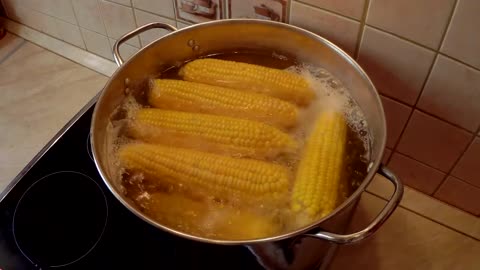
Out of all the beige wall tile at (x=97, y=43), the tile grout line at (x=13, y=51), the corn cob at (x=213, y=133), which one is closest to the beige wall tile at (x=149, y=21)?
the beige wall tile at (x=97, y=43)

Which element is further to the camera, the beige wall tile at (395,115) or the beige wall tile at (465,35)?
the beige wall tile at (395,115)

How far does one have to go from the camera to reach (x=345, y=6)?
568 millimetres

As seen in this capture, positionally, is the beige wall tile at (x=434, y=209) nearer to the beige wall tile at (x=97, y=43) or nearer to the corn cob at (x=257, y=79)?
the corn cob at (x=257, y=79)

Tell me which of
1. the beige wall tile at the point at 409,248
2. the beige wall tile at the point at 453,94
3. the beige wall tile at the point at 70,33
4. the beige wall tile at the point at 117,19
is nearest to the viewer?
the beige wall tile at the point at 453,94

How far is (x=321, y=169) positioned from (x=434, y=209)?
1.00ft

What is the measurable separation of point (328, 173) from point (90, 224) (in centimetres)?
30

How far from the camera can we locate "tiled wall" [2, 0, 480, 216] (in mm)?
527

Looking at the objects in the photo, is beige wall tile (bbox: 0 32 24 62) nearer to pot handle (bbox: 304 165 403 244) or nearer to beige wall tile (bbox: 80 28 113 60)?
beige wall tile (bbox: 80 28 113 60)

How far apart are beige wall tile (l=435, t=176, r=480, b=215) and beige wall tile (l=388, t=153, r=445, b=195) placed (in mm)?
12

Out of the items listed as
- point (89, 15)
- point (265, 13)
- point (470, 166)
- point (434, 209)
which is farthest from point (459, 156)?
point (89, 15)

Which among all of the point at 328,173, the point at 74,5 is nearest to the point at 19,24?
the point at 74,5

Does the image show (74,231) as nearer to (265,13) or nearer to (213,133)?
(213,133)

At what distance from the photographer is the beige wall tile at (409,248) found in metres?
0.68

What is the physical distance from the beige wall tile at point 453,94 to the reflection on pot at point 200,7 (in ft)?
1.04
